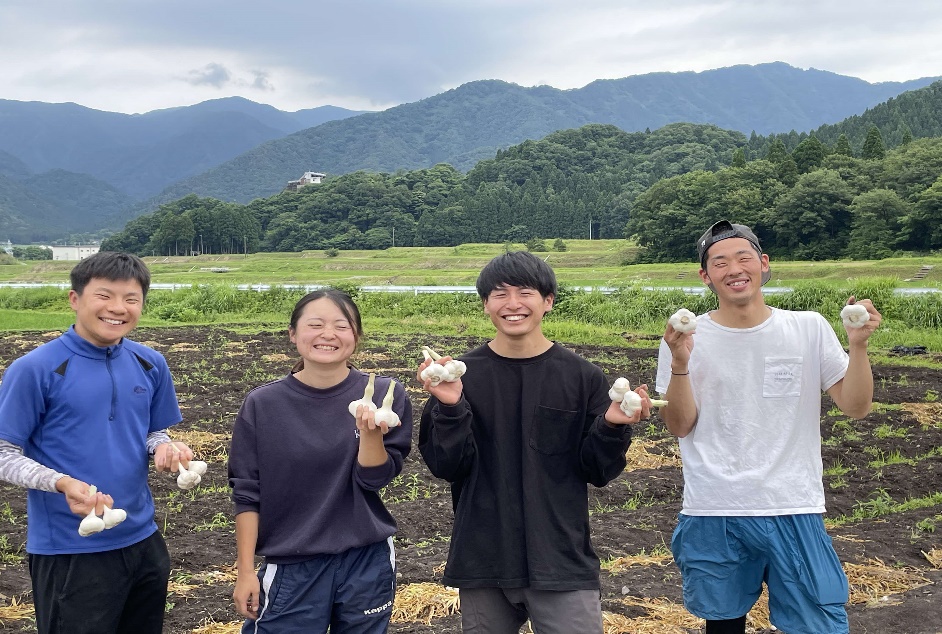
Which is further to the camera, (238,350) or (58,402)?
(238,350)

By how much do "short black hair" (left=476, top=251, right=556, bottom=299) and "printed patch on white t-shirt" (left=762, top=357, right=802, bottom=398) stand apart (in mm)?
832

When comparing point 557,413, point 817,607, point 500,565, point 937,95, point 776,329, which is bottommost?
point 817,607

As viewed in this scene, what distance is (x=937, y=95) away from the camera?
3703 inches

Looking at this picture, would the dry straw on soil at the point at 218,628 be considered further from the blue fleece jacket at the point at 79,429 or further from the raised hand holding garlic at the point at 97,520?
the raised hand holding garlic at the point at 97,520

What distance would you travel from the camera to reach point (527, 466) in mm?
2668

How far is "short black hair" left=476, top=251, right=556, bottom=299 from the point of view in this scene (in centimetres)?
277

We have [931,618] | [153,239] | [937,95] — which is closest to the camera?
[931,618]

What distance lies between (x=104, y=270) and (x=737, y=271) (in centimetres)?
224

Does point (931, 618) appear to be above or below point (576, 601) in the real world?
below

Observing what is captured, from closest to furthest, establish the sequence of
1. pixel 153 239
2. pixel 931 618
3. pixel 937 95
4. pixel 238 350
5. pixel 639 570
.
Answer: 1. pixel 931 618
2. pixel 639 570
3. pixel 238 350
4. pixel 153 239
5. pixel 937 95

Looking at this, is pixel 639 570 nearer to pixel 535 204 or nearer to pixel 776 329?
pixel 776 329

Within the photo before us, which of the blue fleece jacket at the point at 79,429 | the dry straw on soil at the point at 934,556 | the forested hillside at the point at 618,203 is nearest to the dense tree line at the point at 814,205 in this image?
the forested hillside at the point at 618,203

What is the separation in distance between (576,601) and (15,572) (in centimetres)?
394

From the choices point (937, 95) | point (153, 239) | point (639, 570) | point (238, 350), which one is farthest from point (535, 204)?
point (639, 570)
